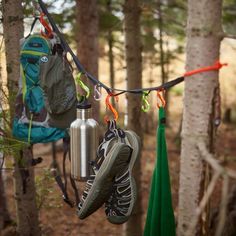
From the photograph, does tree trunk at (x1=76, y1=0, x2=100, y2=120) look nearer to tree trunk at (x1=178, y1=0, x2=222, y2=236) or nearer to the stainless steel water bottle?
the stainless steel water bottle

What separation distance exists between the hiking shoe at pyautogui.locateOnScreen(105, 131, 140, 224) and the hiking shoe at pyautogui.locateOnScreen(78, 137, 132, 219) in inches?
2.2

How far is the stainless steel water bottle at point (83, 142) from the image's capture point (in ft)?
7.85

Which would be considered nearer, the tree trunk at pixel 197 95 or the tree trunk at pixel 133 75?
the tree trunk at pixel 197 95

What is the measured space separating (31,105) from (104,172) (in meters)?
1.18

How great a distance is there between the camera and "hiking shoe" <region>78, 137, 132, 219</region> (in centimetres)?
206

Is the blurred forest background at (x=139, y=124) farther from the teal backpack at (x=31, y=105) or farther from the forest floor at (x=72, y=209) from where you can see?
the teal backpack at (x=31, y=105)

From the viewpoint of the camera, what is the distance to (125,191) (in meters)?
2.25

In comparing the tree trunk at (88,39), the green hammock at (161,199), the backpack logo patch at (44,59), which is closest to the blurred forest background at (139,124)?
the tree trunk at (88,39)

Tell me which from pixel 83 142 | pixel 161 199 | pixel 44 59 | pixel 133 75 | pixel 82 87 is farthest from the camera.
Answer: pixel 133 75

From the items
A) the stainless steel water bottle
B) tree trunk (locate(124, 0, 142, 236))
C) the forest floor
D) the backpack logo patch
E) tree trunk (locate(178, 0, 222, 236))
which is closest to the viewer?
tree trunk (locate(178, 0, 222, 236))

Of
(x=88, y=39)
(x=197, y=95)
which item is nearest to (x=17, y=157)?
(x=197, y=95)

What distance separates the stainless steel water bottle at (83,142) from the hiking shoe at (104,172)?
145 mm

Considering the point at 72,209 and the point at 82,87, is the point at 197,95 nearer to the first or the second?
the point at 82,87

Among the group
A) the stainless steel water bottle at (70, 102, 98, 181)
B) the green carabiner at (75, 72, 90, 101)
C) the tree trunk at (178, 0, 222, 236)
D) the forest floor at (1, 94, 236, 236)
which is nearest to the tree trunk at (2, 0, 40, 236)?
the forest floor at (1, 94, 236, 236)
